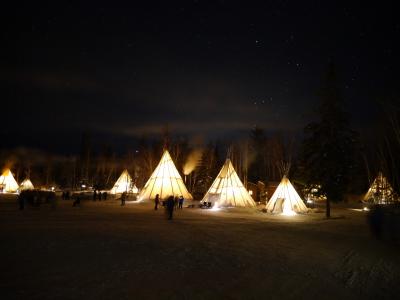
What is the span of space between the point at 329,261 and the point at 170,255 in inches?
186

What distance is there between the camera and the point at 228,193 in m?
35.2

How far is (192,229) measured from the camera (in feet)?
53.4

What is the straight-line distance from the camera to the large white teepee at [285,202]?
28.3 metres

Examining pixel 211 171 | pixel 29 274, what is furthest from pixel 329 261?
pixel 211 171

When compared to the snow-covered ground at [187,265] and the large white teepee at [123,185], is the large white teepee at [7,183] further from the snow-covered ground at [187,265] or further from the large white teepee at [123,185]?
the snow-covered ground at [187,265]

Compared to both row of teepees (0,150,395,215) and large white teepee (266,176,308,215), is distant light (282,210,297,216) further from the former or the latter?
row of teepees (0,150,395,215)

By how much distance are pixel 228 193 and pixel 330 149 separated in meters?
11.9

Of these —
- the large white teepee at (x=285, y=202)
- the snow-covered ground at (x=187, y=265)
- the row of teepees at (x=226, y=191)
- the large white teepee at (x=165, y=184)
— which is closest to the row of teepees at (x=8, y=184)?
the large white teepee at (x=165, y=184)

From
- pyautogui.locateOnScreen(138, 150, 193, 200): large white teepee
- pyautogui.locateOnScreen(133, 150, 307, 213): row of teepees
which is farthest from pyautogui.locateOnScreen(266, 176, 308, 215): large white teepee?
pyautogui.locateOnScreen(138, 150, 193, 200): large white teepee

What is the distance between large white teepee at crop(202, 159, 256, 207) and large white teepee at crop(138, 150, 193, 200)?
3.75 meters

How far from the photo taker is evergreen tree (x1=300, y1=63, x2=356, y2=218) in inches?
1049

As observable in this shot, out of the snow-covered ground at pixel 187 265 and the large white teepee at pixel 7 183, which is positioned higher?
the large white teepee at pixel 7 183

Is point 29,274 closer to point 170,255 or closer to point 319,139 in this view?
point 170,255

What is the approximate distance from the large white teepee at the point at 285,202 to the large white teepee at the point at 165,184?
11.4 metres
